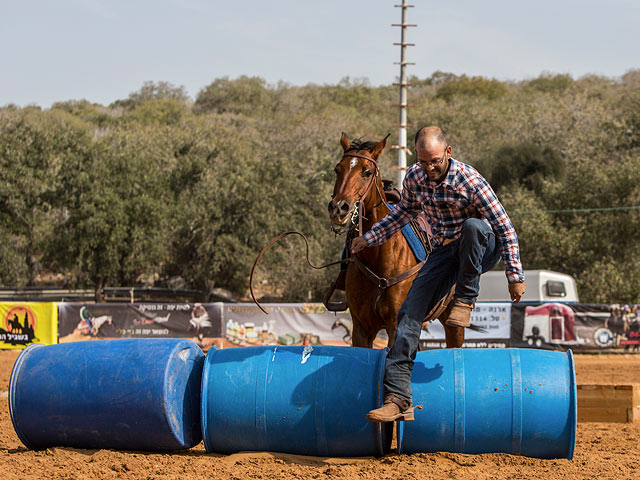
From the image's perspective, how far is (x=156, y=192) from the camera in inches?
1375

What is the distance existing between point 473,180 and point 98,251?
29.6 m

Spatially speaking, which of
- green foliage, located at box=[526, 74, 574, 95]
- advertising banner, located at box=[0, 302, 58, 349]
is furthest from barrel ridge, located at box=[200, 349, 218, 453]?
green foliage, located at box=[526, 74, 574, 95]

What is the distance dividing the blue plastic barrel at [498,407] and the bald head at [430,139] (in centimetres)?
171

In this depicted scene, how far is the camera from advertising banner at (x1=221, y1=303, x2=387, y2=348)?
1970 cm

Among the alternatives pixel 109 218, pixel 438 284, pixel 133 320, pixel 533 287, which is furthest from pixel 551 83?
pixel 438 284

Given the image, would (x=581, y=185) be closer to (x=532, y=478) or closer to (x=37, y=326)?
(x=37, y=326)

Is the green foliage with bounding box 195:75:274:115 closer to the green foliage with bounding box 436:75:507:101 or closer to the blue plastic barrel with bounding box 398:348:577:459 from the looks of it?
the green foliage with bounding box 436:75:507:101

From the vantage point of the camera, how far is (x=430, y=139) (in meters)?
5.59

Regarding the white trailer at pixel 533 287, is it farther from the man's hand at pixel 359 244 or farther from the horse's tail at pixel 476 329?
the man's hand at pixel 359 244

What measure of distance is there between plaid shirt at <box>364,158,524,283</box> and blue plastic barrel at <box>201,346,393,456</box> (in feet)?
3.86

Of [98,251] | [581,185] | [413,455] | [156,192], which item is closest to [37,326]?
[98,251]

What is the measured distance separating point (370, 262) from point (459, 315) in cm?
205

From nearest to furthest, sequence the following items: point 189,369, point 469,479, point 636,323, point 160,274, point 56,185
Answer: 1. point 469,479
2. point 189,369
3. point 636,323
4. point 56,185
5. point 160,274

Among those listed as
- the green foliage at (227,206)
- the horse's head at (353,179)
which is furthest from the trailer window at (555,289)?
the horse's head at (353,179)
